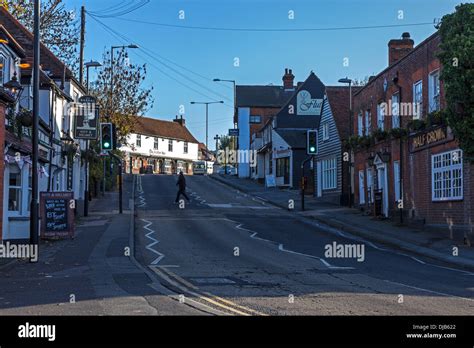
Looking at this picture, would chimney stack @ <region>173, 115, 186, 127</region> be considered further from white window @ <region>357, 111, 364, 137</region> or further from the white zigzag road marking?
the white zigzag road marking

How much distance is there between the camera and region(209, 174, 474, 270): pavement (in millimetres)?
19266

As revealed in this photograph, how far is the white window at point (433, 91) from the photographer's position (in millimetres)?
24556

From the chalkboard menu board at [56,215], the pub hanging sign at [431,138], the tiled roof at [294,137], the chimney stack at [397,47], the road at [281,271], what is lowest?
the road at [281,271]

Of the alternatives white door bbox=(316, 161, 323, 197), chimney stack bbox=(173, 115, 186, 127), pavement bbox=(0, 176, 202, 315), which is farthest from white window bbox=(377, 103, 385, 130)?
chimney stack bbox=(173, 115, 186, 127)

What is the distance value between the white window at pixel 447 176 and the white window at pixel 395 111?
479 centimetres

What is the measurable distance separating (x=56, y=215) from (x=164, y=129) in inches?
2775

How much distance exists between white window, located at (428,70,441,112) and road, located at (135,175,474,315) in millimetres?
6105

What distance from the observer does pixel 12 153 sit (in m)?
20.0

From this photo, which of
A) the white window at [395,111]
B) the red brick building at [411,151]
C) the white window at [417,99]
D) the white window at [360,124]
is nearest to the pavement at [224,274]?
the red brick building at [411,151]

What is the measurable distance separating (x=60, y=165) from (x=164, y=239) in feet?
30.4

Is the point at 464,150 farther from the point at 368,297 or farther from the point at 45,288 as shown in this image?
the point at 45,288

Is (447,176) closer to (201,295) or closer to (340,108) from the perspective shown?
(201,295)

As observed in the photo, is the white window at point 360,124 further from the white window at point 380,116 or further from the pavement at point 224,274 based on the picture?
the pavement at point 224,274
